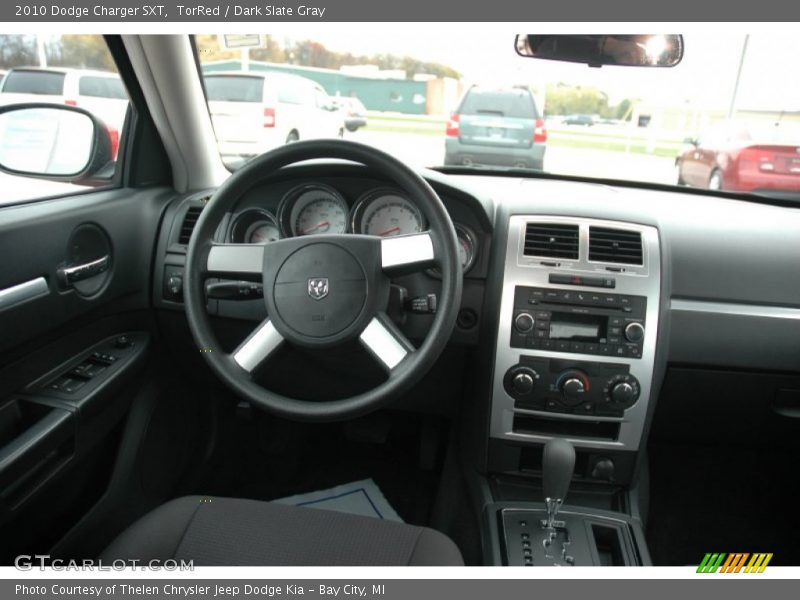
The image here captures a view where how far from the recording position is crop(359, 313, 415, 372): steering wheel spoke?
1.51 m

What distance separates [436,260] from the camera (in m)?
1.51

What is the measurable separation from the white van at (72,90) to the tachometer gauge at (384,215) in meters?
0.96

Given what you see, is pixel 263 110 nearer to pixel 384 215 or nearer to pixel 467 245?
pixel 384 215

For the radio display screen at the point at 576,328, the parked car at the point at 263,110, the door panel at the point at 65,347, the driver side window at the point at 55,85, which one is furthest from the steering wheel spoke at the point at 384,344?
the driver side window at the point at 55,85

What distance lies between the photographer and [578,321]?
5.98 feet

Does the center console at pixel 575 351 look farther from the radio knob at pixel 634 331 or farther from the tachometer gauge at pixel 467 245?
the tachometer gauge at pixel 467 245

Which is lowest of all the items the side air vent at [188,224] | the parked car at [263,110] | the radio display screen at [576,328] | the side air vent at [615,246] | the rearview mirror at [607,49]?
the radio display screen at [576,328]

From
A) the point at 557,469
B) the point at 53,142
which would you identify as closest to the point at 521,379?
the point at 557,469

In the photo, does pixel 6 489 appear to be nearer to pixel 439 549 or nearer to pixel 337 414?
pixel 337 414

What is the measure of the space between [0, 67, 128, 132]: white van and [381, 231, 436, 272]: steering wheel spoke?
1211mm

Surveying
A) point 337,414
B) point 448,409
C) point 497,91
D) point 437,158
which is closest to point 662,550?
point 448,409

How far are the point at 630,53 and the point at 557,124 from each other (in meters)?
0.57

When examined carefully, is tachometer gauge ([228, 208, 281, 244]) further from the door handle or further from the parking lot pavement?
the parking lot pavement

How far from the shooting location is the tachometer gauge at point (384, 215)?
6.07 feet
